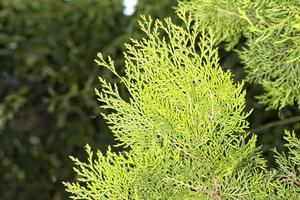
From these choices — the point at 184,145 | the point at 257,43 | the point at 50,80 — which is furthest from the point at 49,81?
the point at 184,145

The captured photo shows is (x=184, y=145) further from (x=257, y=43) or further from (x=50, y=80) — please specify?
(x=50, y=80)

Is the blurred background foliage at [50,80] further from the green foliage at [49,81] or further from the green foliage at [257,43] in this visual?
the green foliage at [257,43]

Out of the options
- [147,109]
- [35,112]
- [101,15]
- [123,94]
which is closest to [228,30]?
[147,109]

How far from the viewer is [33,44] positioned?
245 cm

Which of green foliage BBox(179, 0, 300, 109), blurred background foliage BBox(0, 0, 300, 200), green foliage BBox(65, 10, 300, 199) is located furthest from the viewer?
blurred background foliage BBox(0, 0, 300, 200)

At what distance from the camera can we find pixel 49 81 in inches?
97.9

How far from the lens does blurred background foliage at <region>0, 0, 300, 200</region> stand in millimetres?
2260

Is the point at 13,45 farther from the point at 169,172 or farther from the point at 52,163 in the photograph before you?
the point at 169,172

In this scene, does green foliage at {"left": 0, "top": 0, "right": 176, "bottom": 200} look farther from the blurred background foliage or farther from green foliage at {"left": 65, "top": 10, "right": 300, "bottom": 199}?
green foliage at {"left": 65, "top": 10, "right": 300, "bottom": 199}

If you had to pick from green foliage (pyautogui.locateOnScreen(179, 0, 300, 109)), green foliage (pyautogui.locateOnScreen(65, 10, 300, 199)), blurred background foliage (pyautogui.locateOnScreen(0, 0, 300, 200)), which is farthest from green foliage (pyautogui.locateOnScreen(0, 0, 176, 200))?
green foliage (pyautogui.locateOnScreen(65, 10, 300, 199))

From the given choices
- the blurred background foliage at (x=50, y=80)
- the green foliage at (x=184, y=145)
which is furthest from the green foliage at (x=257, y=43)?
the blurred background foliage at (x=50, y=80)

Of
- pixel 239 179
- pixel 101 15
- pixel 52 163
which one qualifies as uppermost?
pixel 101 15

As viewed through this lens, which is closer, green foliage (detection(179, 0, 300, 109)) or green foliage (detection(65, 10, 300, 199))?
green foliage (detection(65, 10, 300, 199))

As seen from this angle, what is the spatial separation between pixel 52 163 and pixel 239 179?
1623 mm
